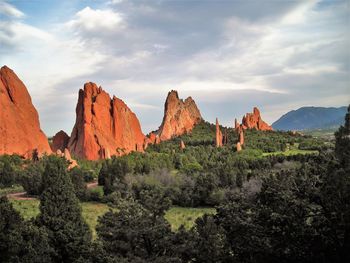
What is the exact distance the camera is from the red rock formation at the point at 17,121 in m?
85.5

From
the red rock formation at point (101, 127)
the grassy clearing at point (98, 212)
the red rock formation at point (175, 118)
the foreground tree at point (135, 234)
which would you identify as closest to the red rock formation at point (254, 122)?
the red rock formation at point (175, 118)

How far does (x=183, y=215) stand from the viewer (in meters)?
47.5

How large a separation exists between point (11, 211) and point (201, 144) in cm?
10953

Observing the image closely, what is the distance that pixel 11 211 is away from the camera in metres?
Answer: 20.0

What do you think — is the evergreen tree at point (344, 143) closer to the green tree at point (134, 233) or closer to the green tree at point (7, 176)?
the green tree at point (134, 233)

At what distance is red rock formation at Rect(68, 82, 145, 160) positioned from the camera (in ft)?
314

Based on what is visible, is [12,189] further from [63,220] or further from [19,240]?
[19,240]

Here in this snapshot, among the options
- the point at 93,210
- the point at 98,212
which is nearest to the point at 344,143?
the point at 98,212

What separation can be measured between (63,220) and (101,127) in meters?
82.7

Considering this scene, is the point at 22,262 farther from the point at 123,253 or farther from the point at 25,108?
the point at 25,108

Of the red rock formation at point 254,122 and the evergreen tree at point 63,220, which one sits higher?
the red rock formation at point 254,122

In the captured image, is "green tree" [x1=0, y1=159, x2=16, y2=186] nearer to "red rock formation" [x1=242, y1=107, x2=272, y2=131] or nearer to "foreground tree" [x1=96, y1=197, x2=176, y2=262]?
"foreground tree" [x1=96, y1=197, x2=176, y2=262]

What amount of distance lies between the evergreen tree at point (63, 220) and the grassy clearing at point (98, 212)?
2003cm

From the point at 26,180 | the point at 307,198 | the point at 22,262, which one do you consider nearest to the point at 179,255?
the point at 307,198
